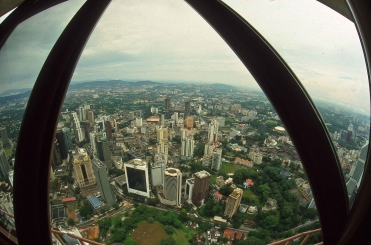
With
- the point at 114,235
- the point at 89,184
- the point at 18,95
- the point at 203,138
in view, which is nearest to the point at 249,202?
the point at 203,138

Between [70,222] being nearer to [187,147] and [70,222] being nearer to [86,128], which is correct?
[86,128]

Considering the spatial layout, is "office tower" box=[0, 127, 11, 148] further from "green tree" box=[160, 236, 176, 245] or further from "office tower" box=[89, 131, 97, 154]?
"green tree" box=[160, 236, 176, 245]

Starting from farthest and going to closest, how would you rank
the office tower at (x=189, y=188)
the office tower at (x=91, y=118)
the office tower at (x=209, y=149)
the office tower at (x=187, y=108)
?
1. the office tower at (x=187, y=108)
2. the office tower at (x=209, y=149)
3. the office tower at (x=91, y=118)
4. the office tower at (x=189, y=188)

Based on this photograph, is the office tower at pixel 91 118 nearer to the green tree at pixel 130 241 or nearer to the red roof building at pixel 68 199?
the red roof building at pixel 68 199

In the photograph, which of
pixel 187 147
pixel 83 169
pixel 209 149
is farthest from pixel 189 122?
pixel 83 169

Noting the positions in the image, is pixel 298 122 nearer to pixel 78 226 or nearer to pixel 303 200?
pixel 303 200

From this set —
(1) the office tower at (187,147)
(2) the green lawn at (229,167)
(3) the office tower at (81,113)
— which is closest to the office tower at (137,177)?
(1) the office tower at (187,147)

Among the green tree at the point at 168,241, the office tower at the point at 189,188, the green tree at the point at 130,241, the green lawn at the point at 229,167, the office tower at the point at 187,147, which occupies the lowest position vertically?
the green tree at the point at 130,241
